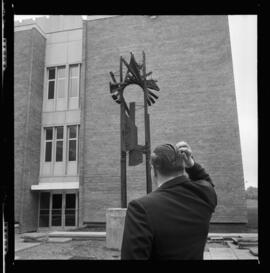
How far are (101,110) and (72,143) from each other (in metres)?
2.62

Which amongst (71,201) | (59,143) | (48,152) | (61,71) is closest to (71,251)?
(71,201)

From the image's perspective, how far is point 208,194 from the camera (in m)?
2.05

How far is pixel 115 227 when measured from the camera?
8758mm

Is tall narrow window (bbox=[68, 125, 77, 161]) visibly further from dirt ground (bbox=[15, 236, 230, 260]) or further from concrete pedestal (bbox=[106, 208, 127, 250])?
concrete pedestal (bbox=[106, 208, 127, 250])

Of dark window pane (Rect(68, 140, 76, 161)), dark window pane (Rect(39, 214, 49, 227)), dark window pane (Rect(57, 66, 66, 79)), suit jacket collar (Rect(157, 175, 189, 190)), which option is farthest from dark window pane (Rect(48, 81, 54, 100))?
suit jacket collar (Rect(157, 175, 189, 190))

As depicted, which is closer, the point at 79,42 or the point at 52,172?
the point at 52,172

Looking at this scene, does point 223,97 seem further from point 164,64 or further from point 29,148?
point 29,148

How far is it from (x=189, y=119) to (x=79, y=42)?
8516 millimetres

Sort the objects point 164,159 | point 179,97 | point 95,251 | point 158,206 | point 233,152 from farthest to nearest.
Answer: point 179,97 < point 233,152 < point 95,251 < point 164,159 < point 158,206

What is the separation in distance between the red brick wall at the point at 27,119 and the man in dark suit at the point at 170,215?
1596cm

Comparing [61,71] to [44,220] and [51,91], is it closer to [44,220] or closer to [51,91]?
[51,91]

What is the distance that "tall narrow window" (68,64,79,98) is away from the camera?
18797 mm

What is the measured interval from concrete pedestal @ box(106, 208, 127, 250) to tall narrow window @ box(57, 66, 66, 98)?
1173 centimetres

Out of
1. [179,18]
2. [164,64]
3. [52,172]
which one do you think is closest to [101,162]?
[52,172]
